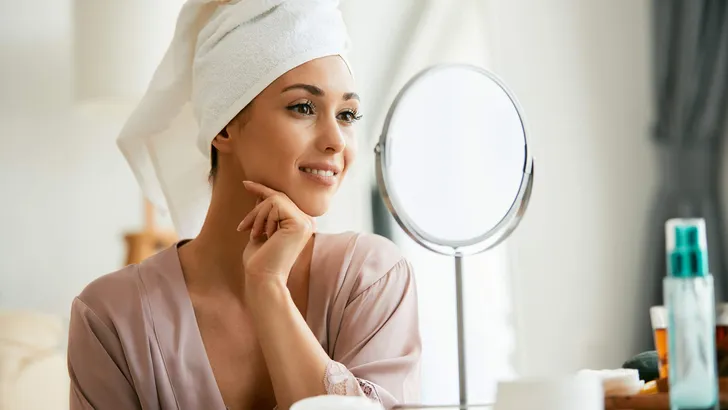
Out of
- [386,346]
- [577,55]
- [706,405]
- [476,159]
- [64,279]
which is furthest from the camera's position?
[577,55]

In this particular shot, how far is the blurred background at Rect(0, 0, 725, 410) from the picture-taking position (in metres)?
2.32

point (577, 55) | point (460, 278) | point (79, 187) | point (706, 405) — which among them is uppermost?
point (577, 55)

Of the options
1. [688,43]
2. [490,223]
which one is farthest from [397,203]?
[688,43]

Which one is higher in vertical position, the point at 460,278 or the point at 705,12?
the point at 705,12

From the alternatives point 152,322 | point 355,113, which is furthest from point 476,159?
point 152,322

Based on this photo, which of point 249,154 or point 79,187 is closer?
point 249,154

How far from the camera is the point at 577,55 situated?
2.56m

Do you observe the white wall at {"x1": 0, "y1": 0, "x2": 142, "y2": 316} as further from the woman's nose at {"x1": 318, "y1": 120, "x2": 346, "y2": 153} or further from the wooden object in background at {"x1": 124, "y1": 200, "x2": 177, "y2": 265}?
the woman's nose at {"x1": 318, "y1": 120, "x2": 346, "y2": 153}

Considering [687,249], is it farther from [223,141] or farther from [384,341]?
[223,141]

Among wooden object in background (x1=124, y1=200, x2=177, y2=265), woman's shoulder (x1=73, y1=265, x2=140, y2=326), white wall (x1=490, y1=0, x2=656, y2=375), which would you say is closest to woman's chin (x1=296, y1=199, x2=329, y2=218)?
woman's shoulder (x1=73, y1=265, x2=140, y2=326)

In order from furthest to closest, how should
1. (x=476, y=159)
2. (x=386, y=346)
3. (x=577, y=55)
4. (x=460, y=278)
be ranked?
(x=577, y=55) → (x=476, y=159) → (x=386, y=346) → (x=460, y=278)

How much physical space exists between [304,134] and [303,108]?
0.12ft

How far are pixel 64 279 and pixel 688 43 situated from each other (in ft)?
6.08

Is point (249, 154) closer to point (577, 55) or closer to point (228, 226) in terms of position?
point (228, 226)
